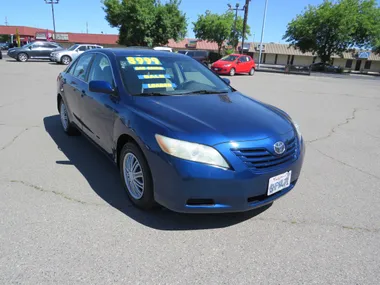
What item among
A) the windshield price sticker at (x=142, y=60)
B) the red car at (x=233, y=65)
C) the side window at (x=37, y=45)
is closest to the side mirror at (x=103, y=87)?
the windshield price sticker at (x=142, y=60)

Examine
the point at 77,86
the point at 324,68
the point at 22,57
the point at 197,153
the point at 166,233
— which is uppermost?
the point at 77,86

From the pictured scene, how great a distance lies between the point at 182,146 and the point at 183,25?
3863cm

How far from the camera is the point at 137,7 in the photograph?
34188 millimetres

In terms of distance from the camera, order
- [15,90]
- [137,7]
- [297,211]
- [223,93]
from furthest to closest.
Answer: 1. [137,7]
2. [15,90]
3. [223,93]
4. [297,211]

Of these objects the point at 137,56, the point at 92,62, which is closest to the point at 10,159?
the point at 92,62

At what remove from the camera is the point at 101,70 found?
3738 mm

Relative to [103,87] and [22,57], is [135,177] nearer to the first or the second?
[103,87]

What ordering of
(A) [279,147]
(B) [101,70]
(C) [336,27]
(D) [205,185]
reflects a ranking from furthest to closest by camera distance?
(C) [336,27], (B) [101,70], (A) [279,147], (D) [205,185]

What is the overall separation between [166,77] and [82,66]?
1.68 m

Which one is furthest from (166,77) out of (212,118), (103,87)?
(212,118)

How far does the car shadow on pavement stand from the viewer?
274cm

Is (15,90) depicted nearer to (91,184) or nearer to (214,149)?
(91,184)

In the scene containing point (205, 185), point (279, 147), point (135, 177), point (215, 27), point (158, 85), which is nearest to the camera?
point (205, 185)

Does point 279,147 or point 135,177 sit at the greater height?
point 279,147
